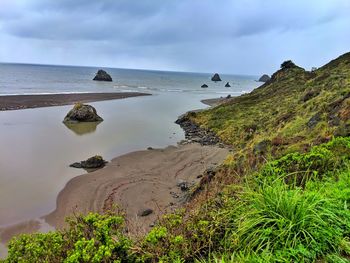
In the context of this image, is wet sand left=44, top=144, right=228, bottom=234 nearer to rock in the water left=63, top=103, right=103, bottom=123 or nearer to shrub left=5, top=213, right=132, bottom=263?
shrub left=5, top=213, right=132, bottom=263

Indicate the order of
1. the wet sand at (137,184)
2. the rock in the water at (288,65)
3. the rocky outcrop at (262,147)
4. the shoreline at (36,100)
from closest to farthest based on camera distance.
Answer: the rocky outcrop at (262,147), the wet sand at (137,184), the shoreline at (36,100), the rock in the water at (288,65)

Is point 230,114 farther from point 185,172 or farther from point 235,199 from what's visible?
point 235,199

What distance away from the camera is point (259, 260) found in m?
3.44

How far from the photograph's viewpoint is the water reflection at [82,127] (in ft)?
88.1

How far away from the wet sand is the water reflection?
29.2 feet

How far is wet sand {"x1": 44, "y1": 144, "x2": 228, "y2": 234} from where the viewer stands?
11656 millimetres

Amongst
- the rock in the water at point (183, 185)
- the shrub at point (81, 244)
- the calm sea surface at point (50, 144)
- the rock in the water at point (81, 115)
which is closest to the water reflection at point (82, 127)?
the calm sea surface at point (50, 144)

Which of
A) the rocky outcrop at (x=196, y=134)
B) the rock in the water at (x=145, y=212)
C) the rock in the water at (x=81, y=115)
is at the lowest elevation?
the rock in the water at (x=145, y=212)

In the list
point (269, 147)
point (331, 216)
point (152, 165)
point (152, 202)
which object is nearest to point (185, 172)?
point (152, 165)

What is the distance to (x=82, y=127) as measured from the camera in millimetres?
28625

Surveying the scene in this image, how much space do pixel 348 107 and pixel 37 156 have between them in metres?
16.4

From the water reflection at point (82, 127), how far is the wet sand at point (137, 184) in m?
8.90

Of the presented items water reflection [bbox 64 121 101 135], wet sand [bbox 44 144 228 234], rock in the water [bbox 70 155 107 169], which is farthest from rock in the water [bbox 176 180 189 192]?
water reflection [bbox 64 121 101 135]

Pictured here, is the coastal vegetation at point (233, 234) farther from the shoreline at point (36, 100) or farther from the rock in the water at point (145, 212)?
the shoreline at point (36, 100)
